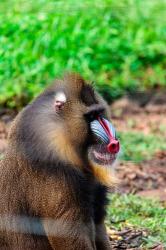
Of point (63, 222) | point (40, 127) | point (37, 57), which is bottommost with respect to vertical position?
point (37, 57)

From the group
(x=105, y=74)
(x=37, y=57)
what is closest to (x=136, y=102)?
(x=105, y=74)

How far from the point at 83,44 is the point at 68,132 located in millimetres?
3817

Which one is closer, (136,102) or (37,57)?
(37,57)

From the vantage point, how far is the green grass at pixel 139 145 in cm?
648

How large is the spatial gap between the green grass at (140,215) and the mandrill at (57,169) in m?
0.84

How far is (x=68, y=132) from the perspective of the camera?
3855 millimetres

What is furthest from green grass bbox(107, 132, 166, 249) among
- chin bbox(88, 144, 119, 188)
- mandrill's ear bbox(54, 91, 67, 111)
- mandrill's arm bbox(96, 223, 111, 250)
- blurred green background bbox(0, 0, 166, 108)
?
blurred green background bbox(0, 0, 166, 108)

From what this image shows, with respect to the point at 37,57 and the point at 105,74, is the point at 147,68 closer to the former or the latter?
the point at 105,74

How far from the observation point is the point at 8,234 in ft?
13.0

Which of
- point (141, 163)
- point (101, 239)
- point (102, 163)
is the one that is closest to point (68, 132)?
point (102, 163)

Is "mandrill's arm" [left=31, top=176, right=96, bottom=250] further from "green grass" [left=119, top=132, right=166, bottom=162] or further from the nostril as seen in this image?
"green grass" [left=119, top=132, right=166, bottom=162]

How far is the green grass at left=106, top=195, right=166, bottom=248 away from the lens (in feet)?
15.7

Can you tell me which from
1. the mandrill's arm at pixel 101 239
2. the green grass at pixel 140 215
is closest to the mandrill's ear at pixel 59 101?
the mandrill's arm at pixel 101 239

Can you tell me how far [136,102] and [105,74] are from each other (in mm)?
388
